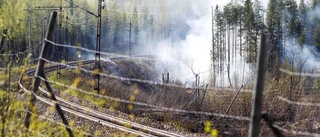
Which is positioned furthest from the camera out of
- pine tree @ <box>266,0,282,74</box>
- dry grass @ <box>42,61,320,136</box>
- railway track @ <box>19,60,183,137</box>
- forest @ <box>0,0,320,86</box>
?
pine tree @ <box>266,0,282,74</box>

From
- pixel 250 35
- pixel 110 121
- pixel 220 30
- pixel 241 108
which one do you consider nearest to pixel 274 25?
pixel 250 35

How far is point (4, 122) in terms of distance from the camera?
13.8ft

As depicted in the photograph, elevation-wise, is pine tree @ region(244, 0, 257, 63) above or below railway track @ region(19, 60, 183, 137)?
above

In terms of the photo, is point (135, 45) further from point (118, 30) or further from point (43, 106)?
point (43, 106)

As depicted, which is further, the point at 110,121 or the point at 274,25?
the point at 274,25

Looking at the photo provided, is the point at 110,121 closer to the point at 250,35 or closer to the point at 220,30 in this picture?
the point at 250,35

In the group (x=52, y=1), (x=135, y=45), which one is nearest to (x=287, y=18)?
(x=135, y=45)

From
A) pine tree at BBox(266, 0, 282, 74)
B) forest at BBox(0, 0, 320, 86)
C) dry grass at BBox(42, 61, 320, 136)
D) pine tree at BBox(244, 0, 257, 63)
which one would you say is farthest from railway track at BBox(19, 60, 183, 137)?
pine tree at BBox(266, 0, 282, 74)

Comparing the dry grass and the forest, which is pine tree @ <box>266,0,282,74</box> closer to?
the forest

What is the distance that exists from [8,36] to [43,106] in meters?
8.67

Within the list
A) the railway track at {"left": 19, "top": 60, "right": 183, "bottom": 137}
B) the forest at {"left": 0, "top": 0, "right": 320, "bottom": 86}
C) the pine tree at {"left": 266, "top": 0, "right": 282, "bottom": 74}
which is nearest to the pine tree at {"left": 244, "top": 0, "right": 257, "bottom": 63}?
the forest at {"left": 0, "top": 0, "right": 320, "bottom": 86}

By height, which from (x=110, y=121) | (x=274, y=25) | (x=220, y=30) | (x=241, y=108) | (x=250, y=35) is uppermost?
(x=274, y=25)

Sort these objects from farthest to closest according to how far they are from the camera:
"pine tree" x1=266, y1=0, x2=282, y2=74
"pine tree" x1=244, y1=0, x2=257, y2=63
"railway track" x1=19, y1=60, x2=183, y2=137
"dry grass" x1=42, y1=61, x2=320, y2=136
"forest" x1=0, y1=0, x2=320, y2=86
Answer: "pine tree" x1=266, y1=0, x2=282, y2=74, "forest" x1=0, y1=0, x2=320, y2=86, "pine tree" x1=244, y1=0, x2=257, y2=63, "dry grass" x1=42, y1=61, x2=320, y2=136, "railway track" x1=19, y1=60, x2=183, y2=137

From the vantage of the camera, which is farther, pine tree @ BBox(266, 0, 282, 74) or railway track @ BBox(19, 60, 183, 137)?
pine tree @ BBox(266, 0, 282, 74)
